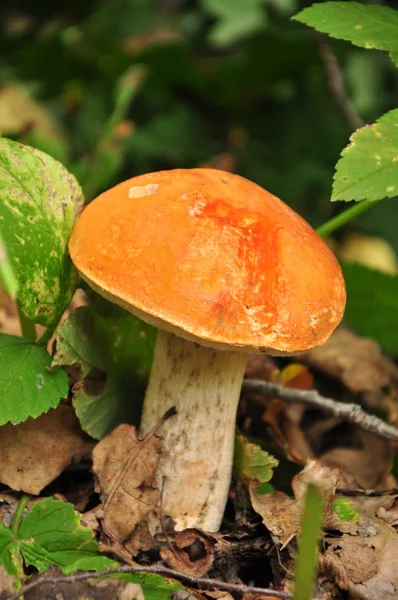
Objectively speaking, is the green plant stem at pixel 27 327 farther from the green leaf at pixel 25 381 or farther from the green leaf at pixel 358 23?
the green leaf at pixel 358 23

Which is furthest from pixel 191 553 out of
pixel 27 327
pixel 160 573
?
pixel 27 327

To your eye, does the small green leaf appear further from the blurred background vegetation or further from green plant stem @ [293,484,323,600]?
the blurred background vegetation

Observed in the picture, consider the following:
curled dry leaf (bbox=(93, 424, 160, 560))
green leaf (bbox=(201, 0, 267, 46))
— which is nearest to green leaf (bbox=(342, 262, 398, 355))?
curled dry leaf (bbox=(93, 424, 160, 560))

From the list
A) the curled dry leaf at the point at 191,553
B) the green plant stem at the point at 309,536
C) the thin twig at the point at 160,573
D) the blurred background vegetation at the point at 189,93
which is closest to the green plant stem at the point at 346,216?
the curled dry leaf at the point at 191,553

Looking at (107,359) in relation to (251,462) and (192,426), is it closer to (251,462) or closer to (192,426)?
(192,426)

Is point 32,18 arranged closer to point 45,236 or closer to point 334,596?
point 45,236

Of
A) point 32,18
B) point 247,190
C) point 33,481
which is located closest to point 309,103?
point 32,18
